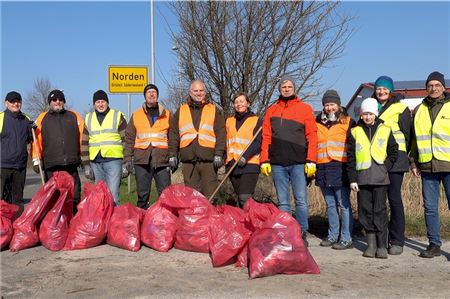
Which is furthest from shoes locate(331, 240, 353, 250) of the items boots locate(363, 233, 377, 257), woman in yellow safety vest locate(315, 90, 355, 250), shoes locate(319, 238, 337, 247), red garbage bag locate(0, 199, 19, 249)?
red garbage bag locate(0, 199, 19, 249)

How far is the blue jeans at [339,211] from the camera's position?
586 cm

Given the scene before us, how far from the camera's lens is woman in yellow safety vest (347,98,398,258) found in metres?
5.36

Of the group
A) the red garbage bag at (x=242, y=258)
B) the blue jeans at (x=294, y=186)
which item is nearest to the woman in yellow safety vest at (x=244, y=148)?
the blue jeans at (x=294, y=186)

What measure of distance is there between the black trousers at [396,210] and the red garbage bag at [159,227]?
8.05 ft

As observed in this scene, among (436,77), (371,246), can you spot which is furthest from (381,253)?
(436,77)

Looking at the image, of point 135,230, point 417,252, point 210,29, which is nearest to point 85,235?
point 135,230

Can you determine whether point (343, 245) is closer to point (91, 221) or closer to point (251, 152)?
point (251, 152)

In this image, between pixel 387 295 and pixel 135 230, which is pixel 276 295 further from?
pixel 135 230

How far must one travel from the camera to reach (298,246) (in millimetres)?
4727

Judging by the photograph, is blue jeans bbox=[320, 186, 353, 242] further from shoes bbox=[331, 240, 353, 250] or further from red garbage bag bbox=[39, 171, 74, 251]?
red garbage bag bbox=[39, 171, 74, 251]

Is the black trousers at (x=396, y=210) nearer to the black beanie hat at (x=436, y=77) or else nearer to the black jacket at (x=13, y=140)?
the black beanie hat at (x=436, y=77)

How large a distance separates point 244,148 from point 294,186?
0.81 meters

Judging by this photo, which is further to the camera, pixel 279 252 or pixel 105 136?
pixel 105 136

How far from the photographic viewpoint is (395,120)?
18.2 feet
